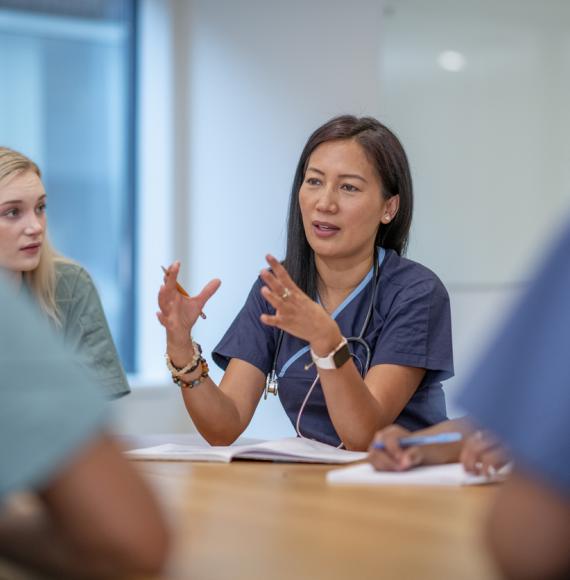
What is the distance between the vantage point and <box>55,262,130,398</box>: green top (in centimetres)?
293

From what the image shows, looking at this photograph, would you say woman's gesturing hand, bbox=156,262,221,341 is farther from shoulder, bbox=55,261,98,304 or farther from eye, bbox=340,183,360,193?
shoulder, bbox=55,261,98,304

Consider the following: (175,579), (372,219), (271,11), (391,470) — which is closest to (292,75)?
(271,11)

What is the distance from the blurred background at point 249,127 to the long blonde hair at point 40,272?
190 cm

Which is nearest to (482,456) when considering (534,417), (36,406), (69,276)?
(534,417)

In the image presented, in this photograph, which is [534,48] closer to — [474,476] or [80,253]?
[80,253]

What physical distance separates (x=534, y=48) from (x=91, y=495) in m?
4.49

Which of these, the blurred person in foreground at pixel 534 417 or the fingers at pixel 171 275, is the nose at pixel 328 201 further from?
the blurred person in foreground at pixel 534 417

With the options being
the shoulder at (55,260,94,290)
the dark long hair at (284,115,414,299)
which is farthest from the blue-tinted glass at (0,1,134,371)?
the dark long hair at (284,115,414,299)

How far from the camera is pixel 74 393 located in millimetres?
901

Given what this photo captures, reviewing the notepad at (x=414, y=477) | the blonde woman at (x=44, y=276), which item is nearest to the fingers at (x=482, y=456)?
the notepad at (x=414, y=477)

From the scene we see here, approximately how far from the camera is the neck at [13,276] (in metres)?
2.88

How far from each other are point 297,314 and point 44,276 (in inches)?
41.1

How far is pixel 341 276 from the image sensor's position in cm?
261

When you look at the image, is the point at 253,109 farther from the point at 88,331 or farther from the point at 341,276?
the point at 341,276
